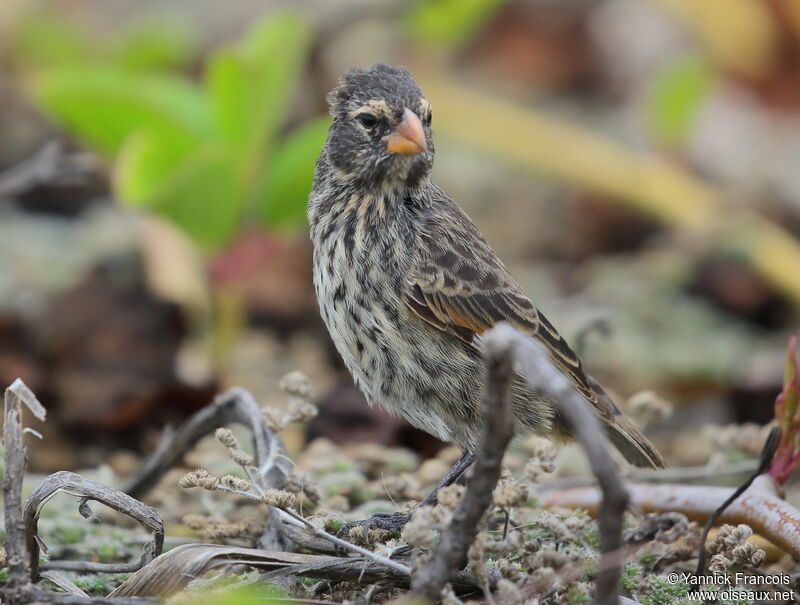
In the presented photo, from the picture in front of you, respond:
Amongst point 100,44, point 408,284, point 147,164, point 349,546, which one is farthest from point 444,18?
point 349,546

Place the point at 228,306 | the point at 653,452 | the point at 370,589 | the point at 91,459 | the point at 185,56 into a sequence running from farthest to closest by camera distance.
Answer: the point at 185,56, the point at 228,306, the point at 91,459, the point at 653,452, the point at 370,589

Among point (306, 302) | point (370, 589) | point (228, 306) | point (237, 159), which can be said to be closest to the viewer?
point (370, 589)

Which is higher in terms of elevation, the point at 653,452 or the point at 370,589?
the point at 653,452

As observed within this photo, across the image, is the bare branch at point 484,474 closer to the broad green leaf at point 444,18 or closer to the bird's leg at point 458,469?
the bird's leg at point 458,469

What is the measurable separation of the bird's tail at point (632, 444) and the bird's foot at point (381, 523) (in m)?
0.80

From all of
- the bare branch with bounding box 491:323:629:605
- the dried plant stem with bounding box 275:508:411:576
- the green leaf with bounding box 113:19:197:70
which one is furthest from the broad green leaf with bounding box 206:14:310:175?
the bare branch with bounding box 491:323:629:605

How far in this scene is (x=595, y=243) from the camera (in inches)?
288

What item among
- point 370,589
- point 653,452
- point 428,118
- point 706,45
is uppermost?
point 706,45

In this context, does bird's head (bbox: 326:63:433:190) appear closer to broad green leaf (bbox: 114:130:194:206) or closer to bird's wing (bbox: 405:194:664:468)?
bird's wing (bbox: 405:194:664:468)

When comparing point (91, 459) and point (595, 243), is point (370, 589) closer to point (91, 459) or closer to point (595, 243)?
point (91, 459)

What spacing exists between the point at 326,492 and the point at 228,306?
1.87 metres

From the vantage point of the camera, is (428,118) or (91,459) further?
(91,459)

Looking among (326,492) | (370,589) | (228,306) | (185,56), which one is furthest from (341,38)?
(370,589)

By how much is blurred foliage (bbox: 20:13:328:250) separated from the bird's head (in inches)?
43.6
